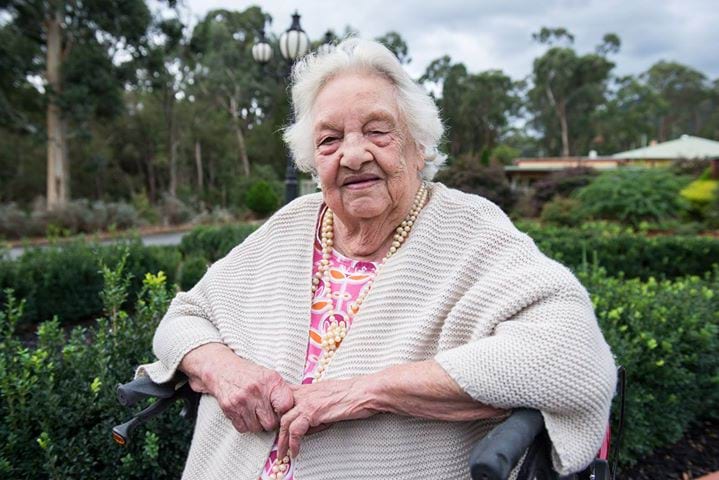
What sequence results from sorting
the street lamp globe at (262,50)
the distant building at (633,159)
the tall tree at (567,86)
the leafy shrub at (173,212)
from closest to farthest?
the street lamp globe at (262,50) → the leafy shrub at (173,212) → the distant building at (633,159) → the tall tree at (567,86)

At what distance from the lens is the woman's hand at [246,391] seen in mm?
1399

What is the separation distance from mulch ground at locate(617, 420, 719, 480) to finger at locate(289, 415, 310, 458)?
2.00 metres

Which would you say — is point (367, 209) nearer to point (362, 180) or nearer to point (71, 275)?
point (362, 180)

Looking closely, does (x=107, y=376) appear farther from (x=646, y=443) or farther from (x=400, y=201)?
(x=646, y=443)

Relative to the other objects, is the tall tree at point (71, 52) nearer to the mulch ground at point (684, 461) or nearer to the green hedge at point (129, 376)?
the green hedge at point (129, 376)

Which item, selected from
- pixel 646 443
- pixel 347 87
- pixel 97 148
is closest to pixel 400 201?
pixel 347 87

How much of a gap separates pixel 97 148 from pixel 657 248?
31174 mm

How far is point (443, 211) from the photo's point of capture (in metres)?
1.57

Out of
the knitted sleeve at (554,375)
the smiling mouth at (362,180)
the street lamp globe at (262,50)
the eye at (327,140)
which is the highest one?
the street lamp globe at (262,50)

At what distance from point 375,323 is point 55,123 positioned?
907 inches

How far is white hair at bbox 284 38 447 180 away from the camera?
61.2 inches

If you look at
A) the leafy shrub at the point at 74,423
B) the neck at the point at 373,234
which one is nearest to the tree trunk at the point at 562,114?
the neck at the point at 373,234

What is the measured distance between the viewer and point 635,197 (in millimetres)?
12195

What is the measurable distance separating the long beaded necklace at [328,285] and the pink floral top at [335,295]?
11 mm
